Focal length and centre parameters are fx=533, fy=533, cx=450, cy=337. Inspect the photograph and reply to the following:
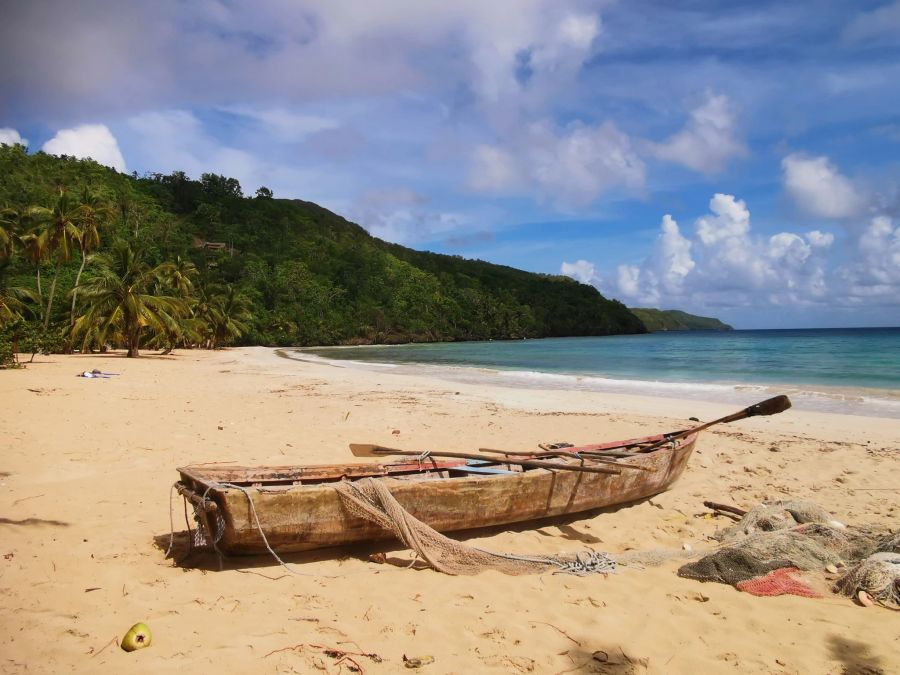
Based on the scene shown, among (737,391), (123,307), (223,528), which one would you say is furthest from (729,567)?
(123,307)

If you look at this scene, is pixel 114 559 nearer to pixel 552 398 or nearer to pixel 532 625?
pixel 532 625

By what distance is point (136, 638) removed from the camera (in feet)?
9.32

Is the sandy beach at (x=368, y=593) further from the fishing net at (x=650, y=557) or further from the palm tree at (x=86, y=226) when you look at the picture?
the palm tree at (x=86, y=226)

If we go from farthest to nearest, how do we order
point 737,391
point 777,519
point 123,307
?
point 123,307 → point 737,391 → point 777,519

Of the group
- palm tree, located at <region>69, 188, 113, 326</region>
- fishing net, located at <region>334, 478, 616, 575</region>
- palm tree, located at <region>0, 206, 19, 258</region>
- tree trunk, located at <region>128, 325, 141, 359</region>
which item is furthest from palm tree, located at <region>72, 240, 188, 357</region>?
fishing net, located at <region>334, 478, 616, 575</region>

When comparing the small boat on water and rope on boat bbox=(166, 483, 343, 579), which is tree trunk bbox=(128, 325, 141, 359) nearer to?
the small boat on water

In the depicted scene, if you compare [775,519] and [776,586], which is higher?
[775,519]

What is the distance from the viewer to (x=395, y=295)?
82375mm

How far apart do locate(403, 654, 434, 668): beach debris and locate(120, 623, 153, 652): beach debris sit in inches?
54.8

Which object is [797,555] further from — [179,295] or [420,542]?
[179,295]

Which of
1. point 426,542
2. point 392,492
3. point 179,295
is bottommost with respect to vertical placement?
point 426,542

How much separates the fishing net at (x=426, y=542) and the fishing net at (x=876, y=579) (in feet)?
5.50

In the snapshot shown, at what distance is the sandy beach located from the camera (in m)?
2.98

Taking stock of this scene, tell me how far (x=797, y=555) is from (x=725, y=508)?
150 cm
